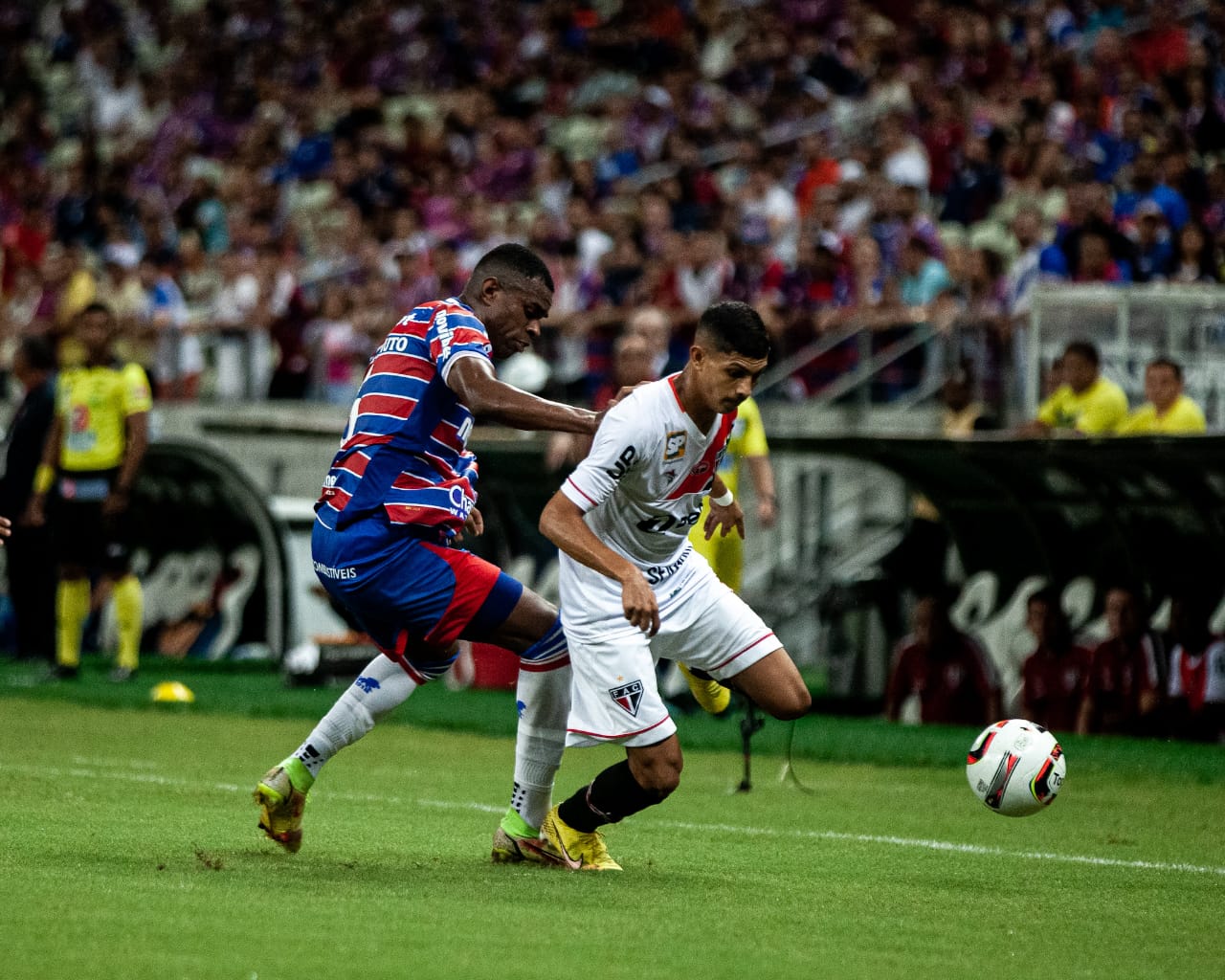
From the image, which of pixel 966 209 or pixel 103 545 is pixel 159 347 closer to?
pixel 103 545

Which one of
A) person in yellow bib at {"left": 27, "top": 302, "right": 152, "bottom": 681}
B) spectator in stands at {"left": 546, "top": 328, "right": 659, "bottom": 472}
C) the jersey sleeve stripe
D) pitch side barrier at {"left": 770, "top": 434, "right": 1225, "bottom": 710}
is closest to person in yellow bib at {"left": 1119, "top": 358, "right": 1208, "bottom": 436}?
pitch side barrier at {"left": 770, "top": 434, "right": 1225, "bottom": 710}

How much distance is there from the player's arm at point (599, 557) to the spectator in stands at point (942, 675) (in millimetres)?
7195

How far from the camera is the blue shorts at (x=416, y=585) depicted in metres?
7.47

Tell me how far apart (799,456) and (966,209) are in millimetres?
3045

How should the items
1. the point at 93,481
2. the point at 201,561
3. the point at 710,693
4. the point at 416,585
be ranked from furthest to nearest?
the point at 201,561 → the point at 93,481 → the point at 710,693 → the point at 416,585

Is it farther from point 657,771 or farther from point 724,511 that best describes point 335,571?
point 724,511

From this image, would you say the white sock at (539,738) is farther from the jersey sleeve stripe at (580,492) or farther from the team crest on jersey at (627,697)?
the jersey sleeve stripe at (580,492)

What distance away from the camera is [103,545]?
16.2 metres

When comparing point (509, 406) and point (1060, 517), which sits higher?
point (509, 406)

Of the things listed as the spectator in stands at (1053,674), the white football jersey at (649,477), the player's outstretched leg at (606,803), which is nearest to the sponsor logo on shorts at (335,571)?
the white football jersey at (649,477)

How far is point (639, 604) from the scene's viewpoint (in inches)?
268

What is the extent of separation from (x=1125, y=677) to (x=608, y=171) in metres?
11.2

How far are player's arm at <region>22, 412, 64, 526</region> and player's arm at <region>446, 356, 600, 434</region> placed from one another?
9.41 meters

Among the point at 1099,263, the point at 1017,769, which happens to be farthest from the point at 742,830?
the point at 1099,263
